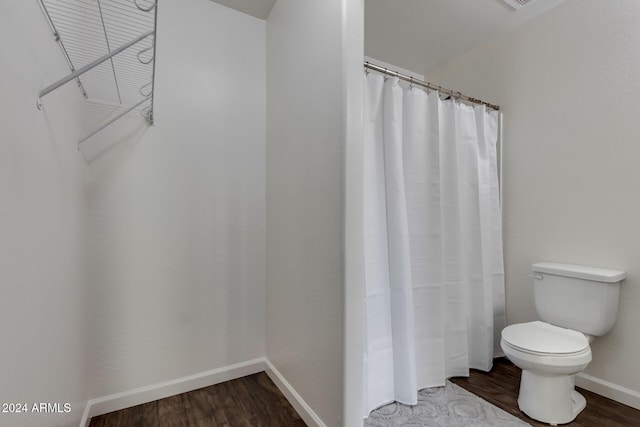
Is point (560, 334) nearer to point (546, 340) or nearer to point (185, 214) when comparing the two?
point (546, 340)

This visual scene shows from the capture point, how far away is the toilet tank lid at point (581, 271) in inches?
64.2

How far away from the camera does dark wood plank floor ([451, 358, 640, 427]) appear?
1.55m

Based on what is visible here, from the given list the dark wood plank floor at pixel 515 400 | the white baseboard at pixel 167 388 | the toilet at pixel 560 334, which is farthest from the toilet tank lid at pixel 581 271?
the white baseboard at pixel 167 388

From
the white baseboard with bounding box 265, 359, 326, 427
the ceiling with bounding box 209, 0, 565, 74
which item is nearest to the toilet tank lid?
the white baseboard with bounding box 265, 359, 326, 427

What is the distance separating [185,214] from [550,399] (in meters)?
2.27

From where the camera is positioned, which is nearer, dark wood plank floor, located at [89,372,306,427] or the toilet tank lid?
dark wood plank floor, located at [89,372,306,427]

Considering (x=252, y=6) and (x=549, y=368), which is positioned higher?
(x=252, y=6)

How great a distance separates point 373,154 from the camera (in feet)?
5.64

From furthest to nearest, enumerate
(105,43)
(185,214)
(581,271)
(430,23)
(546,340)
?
1. (430,23)
2. (185,214)
3. (581,271)
4. (546,340)
5. (105,43)

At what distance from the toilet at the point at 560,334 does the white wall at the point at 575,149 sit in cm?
18

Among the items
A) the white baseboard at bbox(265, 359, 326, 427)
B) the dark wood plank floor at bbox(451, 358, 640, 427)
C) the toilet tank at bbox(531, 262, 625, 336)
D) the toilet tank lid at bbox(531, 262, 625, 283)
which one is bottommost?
the dark wood plank floor at bbox(451, 358, 640, 427)

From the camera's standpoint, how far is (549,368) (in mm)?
1464

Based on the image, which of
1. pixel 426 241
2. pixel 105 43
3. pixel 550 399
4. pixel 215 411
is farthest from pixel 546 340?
pixel 105 43

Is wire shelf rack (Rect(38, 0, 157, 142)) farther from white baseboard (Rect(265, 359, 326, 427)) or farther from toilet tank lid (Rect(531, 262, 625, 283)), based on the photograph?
Answer: toilet tank lid (Rect(531, 262, 625, 283))
